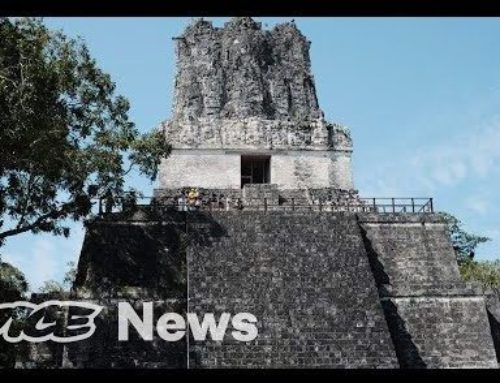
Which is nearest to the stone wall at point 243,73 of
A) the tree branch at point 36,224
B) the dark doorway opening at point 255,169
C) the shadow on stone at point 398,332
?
the dark doorway opening at point 255,169

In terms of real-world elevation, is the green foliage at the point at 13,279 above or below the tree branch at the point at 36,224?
below

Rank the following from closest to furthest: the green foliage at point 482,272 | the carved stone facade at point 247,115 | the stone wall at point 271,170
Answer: the stone wall at point 271,170
the carved stone facade at point 247,115
the green foliage at point 482,272

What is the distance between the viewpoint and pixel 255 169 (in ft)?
64.1

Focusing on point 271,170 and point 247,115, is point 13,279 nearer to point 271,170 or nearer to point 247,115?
point 271,170

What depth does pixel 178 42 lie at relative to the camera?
2131cm

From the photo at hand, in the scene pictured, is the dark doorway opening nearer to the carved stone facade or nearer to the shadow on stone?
the carved stone facade

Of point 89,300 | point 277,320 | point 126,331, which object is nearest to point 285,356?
point 277,320

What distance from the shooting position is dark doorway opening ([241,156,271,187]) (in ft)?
62.9

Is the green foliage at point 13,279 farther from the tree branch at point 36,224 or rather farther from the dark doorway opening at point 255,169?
the dark doorway opening at point 255,169

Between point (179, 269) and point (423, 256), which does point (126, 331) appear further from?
point (423, 256)

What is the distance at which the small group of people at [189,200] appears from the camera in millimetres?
14859

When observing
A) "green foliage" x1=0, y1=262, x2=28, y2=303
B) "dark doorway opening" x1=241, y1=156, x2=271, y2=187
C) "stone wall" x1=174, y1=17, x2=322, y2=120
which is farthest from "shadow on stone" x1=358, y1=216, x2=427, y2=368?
"stone wall" x1=174, y1=17, x2=322, y2=120

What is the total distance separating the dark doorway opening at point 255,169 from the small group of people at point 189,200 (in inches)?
82.7
